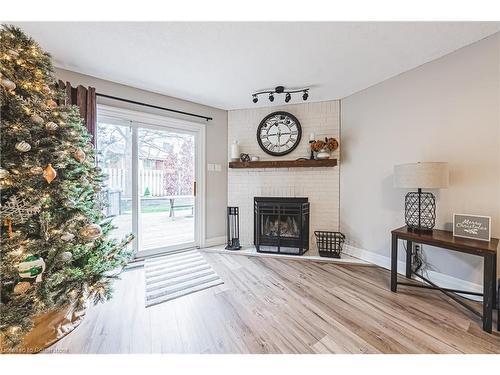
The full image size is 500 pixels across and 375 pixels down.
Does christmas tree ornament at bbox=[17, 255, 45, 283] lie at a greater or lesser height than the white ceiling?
lesser

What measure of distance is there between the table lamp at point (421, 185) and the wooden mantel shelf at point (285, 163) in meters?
1.04

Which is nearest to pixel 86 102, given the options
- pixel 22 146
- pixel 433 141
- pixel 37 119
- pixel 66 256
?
pixel 37 119

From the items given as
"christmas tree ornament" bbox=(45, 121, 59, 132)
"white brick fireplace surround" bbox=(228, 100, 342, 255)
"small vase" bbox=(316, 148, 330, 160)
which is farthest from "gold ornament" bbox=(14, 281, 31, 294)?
"small vase" bbox=(316, 148, 330, 160)

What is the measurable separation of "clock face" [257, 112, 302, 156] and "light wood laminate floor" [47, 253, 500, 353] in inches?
77.9

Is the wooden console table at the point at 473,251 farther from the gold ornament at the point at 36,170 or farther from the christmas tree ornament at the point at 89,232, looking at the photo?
the gold ornament at the point at 36,170

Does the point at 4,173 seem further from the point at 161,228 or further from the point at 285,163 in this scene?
the point at 285,163

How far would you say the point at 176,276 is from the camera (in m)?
2.45

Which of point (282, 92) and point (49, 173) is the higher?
point (282, 92)

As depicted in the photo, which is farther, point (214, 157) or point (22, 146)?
point (214, 157)

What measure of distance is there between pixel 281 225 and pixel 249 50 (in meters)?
2.34

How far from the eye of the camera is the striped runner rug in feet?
6.82

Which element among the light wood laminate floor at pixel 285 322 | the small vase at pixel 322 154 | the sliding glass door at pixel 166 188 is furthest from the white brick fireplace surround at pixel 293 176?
the light wood laminate floor at pixel 285 322

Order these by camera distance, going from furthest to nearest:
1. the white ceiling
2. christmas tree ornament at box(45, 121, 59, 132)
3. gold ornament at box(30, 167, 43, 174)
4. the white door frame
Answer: the white door frame → the white ceiling → christmas tree ornament at box(45, 121, 59, 132) → gold ornament at box(30, 167, 43, 174)

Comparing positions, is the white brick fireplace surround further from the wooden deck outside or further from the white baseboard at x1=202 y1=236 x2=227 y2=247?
the wooden deck outside
